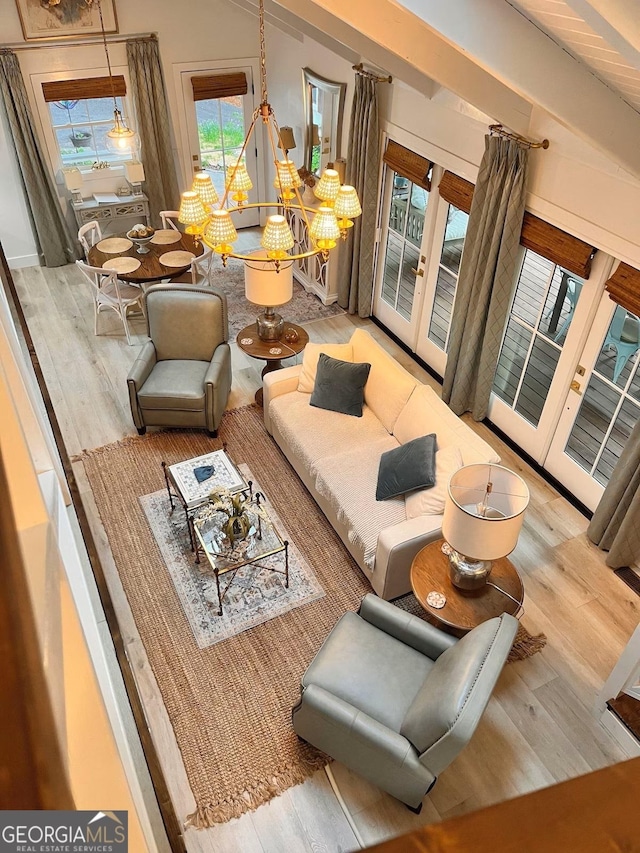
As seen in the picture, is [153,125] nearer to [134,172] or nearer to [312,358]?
[134,172]

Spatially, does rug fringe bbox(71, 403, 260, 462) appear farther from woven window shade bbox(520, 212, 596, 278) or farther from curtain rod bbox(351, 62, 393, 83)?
curtain rod bbox(351, 62, 393, 83)

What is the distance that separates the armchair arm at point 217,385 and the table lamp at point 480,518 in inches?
85.5

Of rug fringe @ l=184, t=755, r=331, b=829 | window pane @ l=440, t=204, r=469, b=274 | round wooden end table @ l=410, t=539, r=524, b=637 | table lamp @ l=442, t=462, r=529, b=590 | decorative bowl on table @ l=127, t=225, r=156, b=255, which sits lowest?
rug fringe @ l=184, t=755, r=331, b=829

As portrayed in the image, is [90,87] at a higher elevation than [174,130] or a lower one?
higher

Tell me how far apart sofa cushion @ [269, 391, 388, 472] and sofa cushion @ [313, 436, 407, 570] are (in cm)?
5

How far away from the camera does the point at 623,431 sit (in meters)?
4.07

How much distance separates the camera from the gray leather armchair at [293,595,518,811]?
2555 mm

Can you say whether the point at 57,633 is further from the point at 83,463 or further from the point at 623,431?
the point at 83,463

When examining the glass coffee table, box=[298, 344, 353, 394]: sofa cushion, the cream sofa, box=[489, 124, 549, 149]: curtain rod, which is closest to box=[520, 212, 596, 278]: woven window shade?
box=[489, 124, 549, 149]: curtain rod

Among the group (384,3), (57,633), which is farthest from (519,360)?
(57,633)

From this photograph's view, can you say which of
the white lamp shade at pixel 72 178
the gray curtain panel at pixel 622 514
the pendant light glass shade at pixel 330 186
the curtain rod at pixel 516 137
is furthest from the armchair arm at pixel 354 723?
the white lamp shade at pixel 72 178

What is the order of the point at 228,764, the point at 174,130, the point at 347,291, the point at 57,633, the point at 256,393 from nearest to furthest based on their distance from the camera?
1. the point at 57,633
2. the point at 228,764
3. the point at 256,393
4. the point at 347,291
5. the point at 174,130

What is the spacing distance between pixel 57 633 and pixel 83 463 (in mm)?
4679

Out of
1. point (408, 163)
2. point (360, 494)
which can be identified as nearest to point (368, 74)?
point (408, 163)
